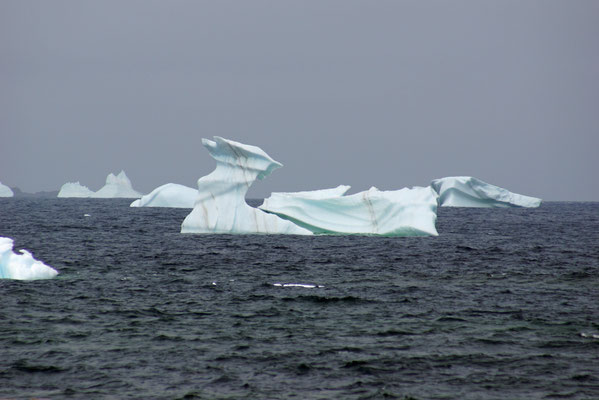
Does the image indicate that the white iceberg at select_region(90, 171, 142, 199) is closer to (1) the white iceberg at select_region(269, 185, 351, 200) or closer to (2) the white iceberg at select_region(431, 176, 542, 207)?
(2) the white iceberg at select_region(431, 176, 542, 207)

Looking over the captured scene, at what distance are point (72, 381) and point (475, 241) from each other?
2388cm

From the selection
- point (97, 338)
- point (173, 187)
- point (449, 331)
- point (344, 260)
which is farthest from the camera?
point (173, 187)

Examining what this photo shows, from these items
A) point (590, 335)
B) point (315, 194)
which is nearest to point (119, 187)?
point (315, 194)

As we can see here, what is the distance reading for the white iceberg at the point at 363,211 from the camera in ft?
97.1

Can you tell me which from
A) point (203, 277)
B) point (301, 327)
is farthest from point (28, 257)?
point (301, 327)

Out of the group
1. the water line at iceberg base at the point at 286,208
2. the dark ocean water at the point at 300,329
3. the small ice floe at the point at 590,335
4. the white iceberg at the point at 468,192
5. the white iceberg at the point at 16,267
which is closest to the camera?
the dark ocean water at the point at 300,329

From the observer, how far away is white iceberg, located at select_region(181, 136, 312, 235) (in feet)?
91.4

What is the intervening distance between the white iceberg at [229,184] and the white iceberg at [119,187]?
215 ft

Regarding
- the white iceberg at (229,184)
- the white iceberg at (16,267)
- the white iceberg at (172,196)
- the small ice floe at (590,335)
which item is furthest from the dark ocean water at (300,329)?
the white iceberg at (172,196)

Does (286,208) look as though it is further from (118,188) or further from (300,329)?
(118,188)

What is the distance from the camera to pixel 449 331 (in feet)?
37.8

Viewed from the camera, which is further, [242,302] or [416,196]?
[416,196]

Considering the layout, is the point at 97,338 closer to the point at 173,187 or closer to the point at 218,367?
the point at 218,367

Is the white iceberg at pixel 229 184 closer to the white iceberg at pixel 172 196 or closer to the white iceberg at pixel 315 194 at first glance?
the white iceberg at pixel 315 194
